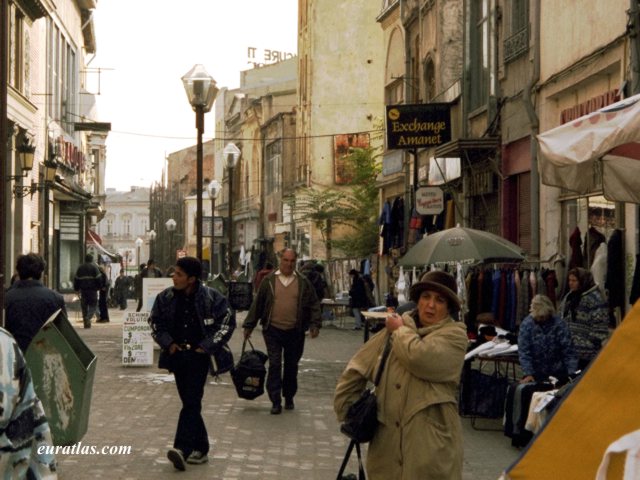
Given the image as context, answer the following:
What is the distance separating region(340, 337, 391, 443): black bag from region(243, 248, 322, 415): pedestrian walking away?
24.4ft

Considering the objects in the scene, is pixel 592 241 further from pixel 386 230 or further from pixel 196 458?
pixel 386 230

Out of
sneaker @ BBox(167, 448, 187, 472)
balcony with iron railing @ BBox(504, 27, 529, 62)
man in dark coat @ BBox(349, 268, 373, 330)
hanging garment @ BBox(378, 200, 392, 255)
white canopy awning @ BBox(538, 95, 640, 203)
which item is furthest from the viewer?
hanging garment @ BBox(378, 200, 392, 255)

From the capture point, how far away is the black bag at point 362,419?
588cm

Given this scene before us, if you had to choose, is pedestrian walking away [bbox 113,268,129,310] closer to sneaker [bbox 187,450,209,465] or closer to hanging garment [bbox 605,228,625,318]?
hanging garment [bbox 605,228,625,318]

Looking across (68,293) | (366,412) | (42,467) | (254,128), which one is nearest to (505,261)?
(366,412)

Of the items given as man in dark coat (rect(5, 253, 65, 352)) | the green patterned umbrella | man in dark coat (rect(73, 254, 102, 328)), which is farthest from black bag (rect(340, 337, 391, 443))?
man in dark coat (rect(73, 254, 102, 328))

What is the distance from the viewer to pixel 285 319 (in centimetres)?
1351

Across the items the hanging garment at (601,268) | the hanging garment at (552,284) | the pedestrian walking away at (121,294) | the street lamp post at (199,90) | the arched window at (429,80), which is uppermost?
the arched window at (429,80)

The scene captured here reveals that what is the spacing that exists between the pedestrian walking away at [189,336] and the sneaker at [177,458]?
0.56ft

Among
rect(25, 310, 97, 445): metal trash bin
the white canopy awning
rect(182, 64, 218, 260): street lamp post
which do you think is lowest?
rect(25, 310, 97, 445): metal trash bin

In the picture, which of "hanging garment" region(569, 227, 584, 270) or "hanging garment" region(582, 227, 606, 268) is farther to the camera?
"hanging garment" region(569, 227, 584, 270)

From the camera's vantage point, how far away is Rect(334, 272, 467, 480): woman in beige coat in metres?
5.88

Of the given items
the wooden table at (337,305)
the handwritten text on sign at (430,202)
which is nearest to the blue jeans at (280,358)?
the handwritten text on sign at (430,202)

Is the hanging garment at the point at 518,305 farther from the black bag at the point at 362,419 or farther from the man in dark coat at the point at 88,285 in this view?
the man in dark coat at the point at 88,285
